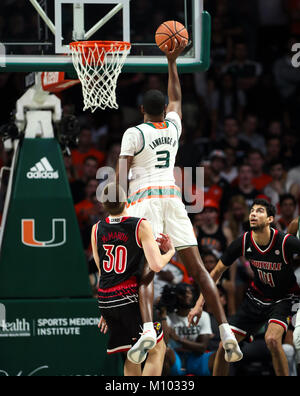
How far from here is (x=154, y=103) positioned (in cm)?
745

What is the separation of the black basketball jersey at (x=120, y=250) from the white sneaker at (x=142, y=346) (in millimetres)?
500

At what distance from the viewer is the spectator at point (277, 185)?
38.9 ft

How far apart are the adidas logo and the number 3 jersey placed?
2.10 m

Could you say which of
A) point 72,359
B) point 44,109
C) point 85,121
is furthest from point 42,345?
point 85,121

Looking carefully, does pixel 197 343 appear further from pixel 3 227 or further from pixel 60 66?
pixel 60 66

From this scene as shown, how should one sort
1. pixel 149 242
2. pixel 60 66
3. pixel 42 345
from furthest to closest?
pixel 42 345
pixel 60 66
pixel 149 242

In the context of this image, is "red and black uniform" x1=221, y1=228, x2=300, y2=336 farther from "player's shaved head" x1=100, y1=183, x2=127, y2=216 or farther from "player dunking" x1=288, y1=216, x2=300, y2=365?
"player's shaved head" x1=100, y1=183, x2=127, y2=216

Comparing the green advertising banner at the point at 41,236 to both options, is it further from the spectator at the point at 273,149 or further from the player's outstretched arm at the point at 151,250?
the spectator at the point at 273,149

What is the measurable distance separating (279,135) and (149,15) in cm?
293

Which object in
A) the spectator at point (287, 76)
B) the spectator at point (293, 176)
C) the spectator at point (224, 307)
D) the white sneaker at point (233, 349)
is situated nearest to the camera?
the white sneaker at point (233, 349)

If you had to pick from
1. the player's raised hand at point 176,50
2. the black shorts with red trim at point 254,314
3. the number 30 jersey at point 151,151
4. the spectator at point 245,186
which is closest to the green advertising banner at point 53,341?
the black shorts with red trim at point 254,314

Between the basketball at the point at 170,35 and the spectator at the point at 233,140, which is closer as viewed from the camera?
the basketball at the point at 170,35

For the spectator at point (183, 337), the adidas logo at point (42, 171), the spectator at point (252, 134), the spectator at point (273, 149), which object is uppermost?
the spectator at point (252, 134)

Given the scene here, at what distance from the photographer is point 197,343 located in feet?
29.7
